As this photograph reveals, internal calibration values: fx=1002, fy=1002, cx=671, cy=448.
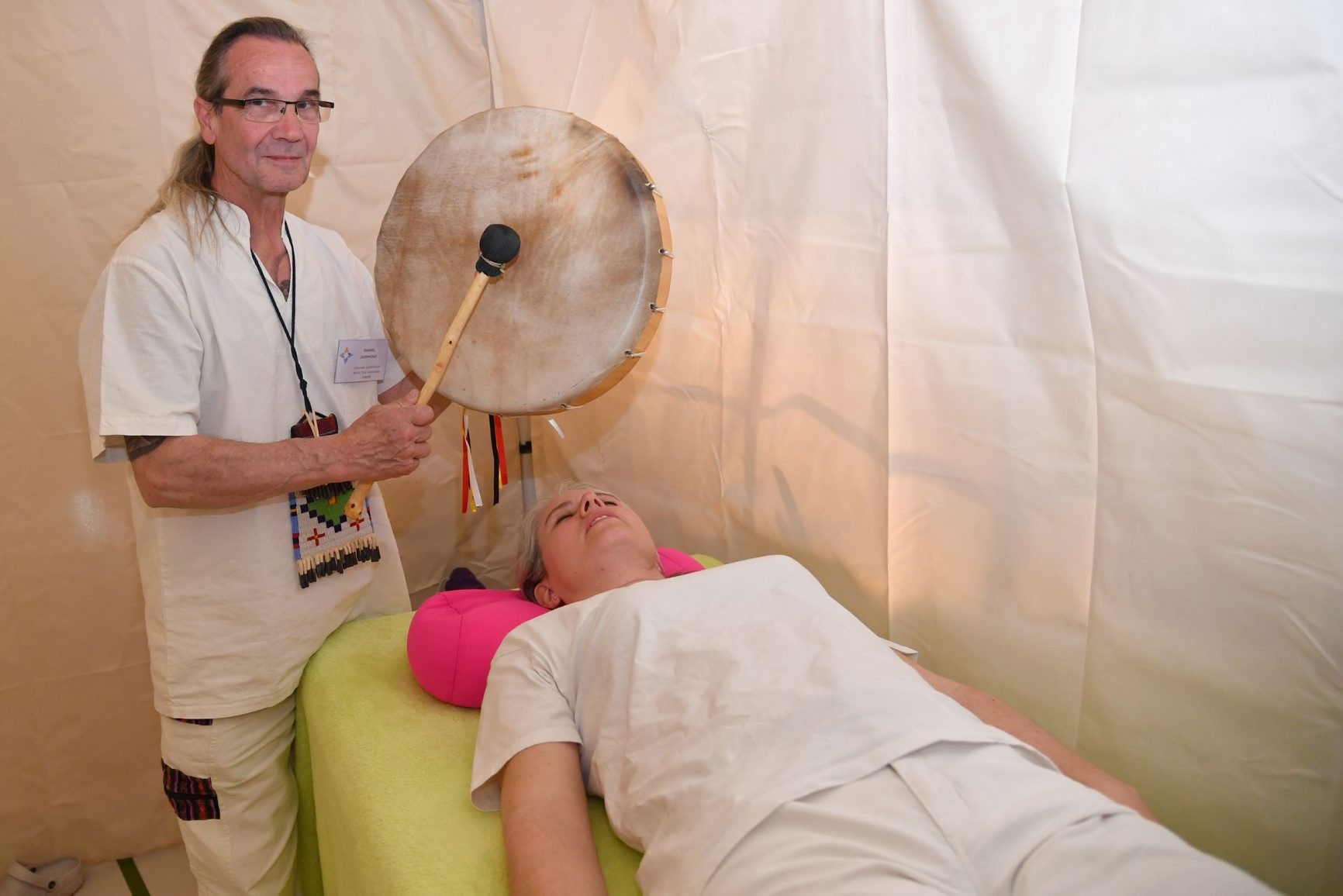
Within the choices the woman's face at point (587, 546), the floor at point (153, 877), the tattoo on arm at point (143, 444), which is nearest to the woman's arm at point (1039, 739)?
the woman's face at point (587, 546)

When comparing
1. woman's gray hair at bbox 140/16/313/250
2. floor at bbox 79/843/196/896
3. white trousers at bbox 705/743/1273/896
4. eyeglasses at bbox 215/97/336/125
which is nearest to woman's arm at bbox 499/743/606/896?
white trousers at bbox 705/743/1273/896

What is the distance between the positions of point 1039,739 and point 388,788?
101 cm

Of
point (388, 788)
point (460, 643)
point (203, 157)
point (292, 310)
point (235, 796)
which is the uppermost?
point (203, 157)

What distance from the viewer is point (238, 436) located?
5.76ft

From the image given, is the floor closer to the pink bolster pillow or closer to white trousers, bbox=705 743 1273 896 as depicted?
the pink bolster pillow

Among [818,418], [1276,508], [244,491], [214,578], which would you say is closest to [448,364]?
[244,491]

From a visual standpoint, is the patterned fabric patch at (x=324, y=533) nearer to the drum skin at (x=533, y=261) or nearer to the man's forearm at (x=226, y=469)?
the man's forearm at (x=226, y=469)

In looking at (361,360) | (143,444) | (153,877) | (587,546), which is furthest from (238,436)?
(153,877)

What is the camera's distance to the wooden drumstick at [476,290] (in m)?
1.72

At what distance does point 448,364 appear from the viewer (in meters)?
1.82

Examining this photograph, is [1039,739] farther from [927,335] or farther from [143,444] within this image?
[143,444]

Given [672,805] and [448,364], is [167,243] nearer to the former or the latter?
[448,364]

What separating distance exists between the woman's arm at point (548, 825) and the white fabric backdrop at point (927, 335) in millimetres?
819

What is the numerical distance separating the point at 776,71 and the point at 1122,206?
830mm
